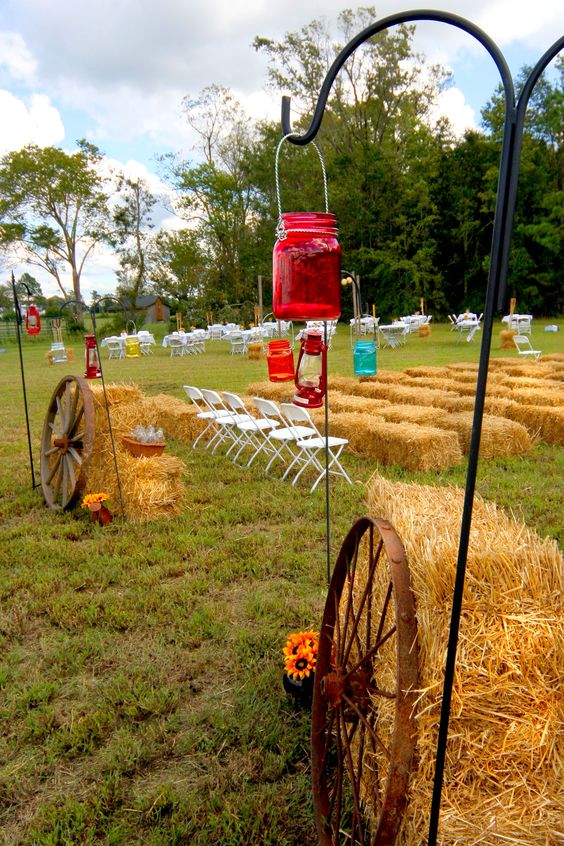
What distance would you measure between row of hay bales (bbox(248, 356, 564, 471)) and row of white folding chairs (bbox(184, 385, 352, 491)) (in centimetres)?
46

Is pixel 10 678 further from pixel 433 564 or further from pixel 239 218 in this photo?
pixel 239 218

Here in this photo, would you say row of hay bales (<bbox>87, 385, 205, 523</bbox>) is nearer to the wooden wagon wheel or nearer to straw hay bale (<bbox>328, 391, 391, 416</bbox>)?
the wooden wagon wheel

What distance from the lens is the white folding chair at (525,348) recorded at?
51.1 ft

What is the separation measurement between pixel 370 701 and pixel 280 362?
2.72 metres

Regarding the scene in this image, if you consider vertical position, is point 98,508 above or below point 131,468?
below

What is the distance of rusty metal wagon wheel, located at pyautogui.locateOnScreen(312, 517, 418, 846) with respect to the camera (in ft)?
5.22

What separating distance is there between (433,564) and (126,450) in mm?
4917

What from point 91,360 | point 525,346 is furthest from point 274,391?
point 525,346

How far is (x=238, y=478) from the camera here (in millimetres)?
6902

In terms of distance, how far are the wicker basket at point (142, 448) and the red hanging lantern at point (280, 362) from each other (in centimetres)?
218

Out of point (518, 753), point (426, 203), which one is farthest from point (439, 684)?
point (426, 203)

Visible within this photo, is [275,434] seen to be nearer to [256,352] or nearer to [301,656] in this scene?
[301,656]

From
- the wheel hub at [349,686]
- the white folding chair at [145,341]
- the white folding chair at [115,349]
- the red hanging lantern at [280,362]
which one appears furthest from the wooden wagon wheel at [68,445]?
the white folding chair at [145,341]

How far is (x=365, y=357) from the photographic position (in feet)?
29.0
